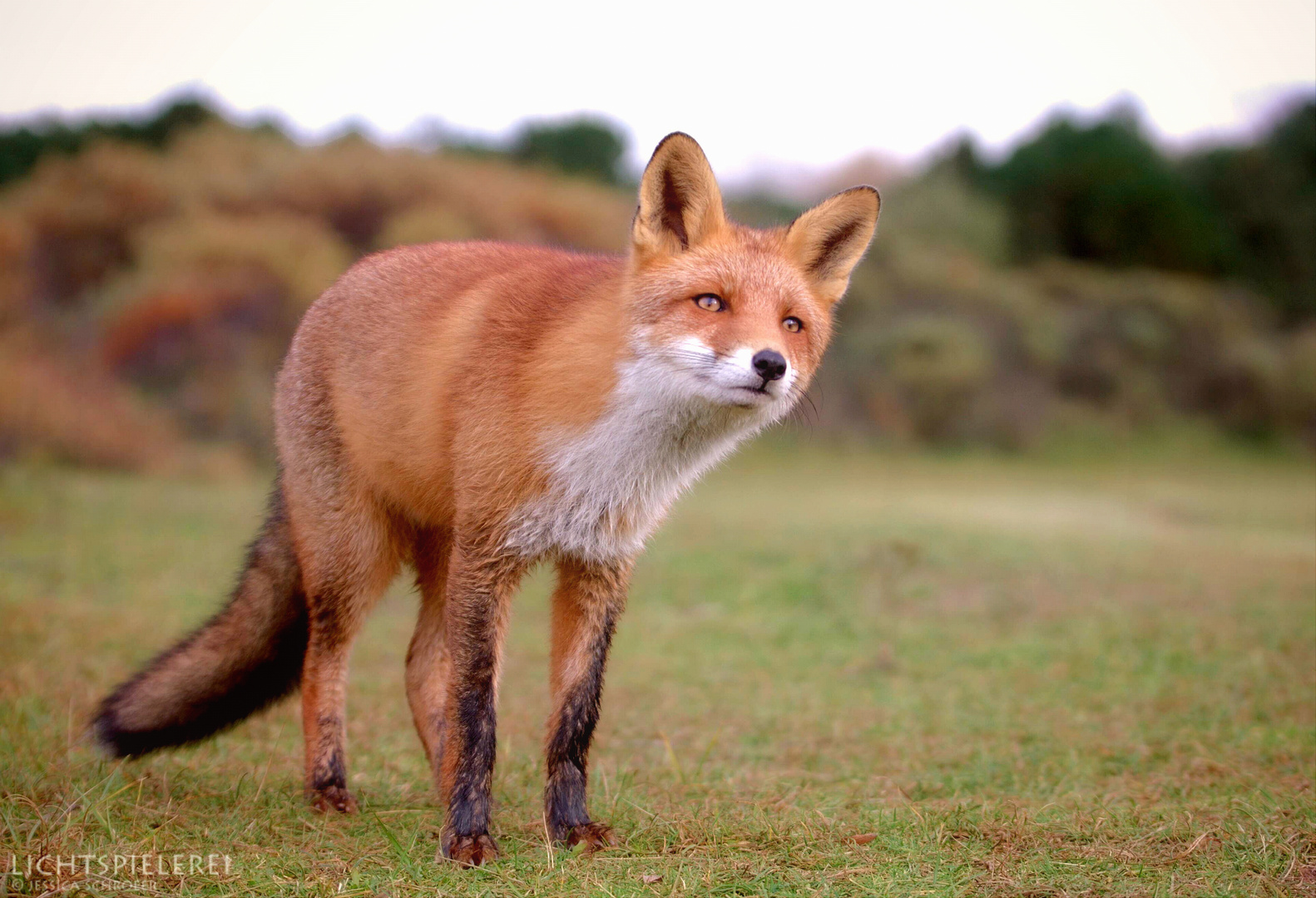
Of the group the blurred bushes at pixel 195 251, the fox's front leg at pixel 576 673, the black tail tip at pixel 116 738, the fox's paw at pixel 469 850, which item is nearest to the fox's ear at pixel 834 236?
the fox's front leg at pixel 576 673

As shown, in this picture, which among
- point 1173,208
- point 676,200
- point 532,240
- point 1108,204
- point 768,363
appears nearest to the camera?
point 768,363

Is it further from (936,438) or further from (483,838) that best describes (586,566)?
(936,438)

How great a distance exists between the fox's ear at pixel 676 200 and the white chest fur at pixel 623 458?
0.45m

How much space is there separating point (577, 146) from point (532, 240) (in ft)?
28.6

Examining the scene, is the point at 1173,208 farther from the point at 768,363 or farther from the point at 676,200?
the point at 768,363

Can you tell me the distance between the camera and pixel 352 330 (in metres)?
4.15

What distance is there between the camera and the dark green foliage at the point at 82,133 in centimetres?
1549

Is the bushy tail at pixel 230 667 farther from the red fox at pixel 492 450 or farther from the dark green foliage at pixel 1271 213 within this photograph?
the dark green foliage at pixel 1271 213

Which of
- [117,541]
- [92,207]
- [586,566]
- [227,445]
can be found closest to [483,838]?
[586,566]

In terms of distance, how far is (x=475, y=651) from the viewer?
3.47m

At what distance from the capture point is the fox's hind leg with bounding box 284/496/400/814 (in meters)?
4.01

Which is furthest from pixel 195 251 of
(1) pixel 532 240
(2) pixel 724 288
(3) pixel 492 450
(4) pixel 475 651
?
(2) pixel 724 288

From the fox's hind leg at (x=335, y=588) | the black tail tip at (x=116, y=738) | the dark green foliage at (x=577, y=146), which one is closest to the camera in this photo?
the black tail tip at (x=116, y=738)

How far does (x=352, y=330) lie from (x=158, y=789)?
1818 millimetres
